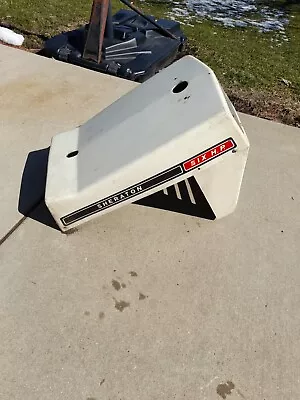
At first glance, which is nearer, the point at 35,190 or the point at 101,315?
the point at 101,315

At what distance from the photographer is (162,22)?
506 cm


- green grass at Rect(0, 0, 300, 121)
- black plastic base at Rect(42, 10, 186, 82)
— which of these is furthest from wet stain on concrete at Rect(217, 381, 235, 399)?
green grass at Rect(0, 0, 300, 121)

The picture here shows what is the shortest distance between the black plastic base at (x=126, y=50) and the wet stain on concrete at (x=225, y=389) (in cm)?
293

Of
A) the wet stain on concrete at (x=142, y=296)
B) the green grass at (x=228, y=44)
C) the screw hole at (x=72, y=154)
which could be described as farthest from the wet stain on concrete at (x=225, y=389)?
the green grass at (x=228, y=44)

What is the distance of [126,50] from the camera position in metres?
4.40

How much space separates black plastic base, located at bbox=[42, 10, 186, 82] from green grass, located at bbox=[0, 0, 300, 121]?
0.61 meters

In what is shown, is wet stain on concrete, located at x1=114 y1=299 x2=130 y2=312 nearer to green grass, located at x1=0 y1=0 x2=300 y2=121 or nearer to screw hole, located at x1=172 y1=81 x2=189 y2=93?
screw hole, located at x1=172 y1=81 x2=189 y2=93

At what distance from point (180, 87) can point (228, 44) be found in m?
3.77

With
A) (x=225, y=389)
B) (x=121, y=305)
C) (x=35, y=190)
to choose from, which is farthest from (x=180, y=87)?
(x=225, y=389)

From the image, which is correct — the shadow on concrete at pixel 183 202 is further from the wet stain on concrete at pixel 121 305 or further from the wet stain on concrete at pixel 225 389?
the wet stain on concrete at pixel 225 389

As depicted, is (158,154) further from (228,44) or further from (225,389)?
(228,44)

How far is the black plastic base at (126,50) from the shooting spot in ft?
13.8

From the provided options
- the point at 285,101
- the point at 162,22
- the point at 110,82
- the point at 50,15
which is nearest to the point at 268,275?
the point at 110,82

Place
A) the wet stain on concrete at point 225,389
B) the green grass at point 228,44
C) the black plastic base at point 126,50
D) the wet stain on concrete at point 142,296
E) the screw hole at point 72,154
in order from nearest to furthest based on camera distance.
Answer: the wet stain on concrete at point 225,389 → the wet stain on concrete at point 142,296 → the screw hole at point 72,154 → the black plastic base at point 126,50 → the green grass at point 228,44
